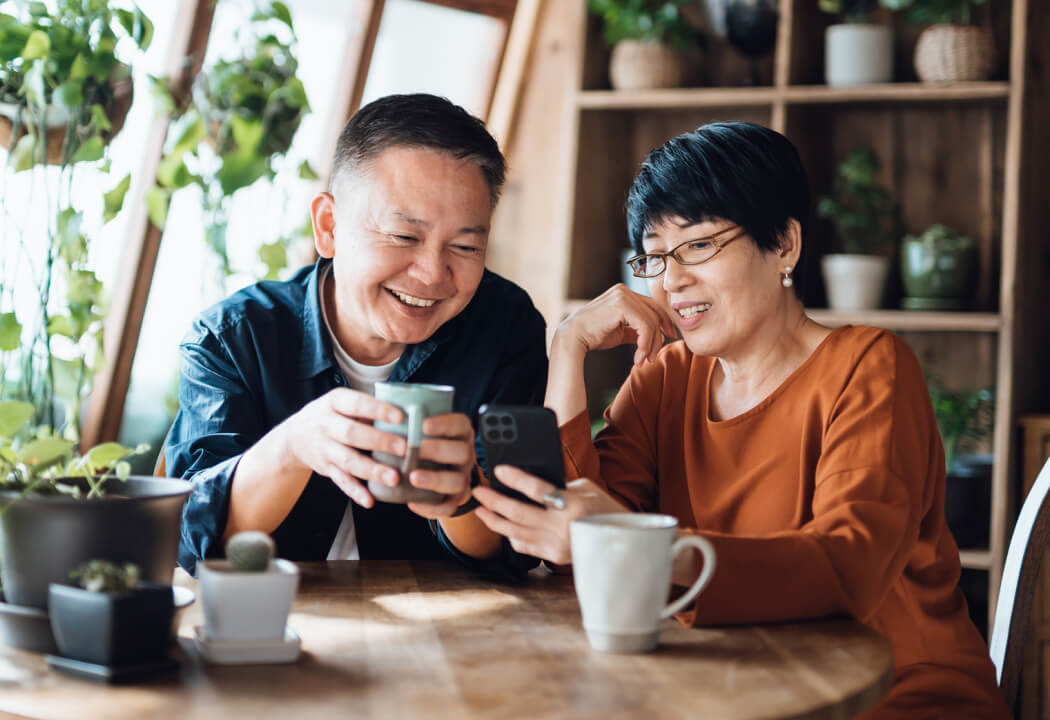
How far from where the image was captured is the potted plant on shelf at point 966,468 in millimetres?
2857

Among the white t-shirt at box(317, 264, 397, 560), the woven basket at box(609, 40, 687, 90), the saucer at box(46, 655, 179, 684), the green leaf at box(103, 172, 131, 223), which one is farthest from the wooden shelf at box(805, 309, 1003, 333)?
the saucer at box(46, 655, 179, 684)

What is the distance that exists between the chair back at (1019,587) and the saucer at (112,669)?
1.05 meters

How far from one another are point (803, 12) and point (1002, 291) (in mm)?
1025

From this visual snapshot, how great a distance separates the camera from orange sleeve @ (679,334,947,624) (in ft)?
3.68

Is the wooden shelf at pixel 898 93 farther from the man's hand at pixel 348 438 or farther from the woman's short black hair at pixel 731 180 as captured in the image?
the man's hand at pixel 348 438

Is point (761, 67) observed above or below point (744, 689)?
above

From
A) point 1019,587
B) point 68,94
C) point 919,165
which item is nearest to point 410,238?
point 1019,587

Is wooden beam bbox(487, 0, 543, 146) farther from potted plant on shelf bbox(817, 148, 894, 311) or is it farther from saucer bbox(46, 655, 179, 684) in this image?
saucer bbox(46, 655, 179, 684)

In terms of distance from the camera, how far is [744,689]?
923mm

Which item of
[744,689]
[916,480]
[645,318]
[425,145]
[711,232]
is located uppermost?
[425,145]

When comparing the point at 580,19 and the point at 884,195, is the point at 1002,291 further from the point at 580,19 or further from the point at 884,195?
the point at 580,19

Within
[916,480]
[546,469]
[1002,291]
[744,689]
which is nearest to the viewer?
[744,689]

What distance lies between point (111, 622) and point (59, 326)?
153cm

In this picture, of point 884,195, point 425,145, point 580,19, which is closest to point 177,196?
point 580,19
